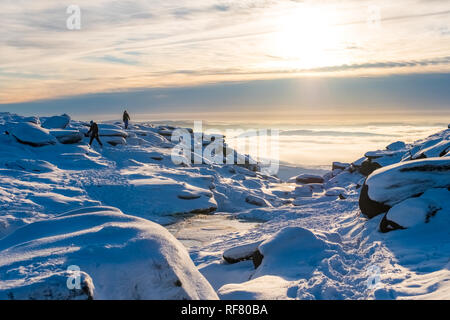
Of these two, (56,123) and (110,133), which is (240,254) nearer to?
(110,133)

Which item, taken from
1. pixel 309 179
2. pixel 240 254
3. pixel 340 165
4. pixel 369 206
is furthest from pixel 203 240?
pixel 340 165

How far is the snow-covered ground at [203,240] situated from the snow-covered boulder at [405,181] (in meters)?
0.03

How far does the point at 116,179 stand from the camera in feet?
68.4

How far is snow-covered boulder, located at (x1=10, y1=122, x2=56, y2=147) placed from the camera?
24156mm

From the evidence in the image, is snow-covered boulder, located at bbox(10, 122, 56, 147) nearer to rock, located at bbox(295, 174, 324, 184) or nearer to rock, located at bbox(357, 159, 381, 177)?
rock, located at bbox(357, 159, 381, 177)

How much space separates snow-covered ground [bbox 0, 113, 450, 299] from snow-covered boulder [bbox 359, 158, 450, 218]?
0.03 m

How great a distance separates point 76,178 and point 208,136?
38.7m

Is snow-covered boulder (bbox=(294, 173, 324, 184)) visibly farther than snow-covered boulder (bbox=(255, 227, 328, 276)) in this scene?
Yes

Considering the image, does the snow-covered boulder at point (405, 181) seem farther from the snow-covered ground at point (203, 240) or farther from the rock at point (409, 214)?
the rock at point (409, 214)

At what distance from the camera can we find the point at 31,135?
966 inches

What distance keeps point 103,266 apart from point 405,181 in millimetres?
9304

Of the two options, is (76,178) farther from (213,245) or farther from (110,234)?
(110,234)

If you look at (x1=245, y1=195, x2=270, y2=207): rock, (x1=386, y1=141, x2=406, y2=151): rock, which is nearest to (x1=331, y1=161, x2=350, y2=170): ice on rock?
(x1=386, y1=141, x2=406, y2=151): rock

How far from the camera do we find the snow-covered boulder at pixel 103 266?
14.8ft
